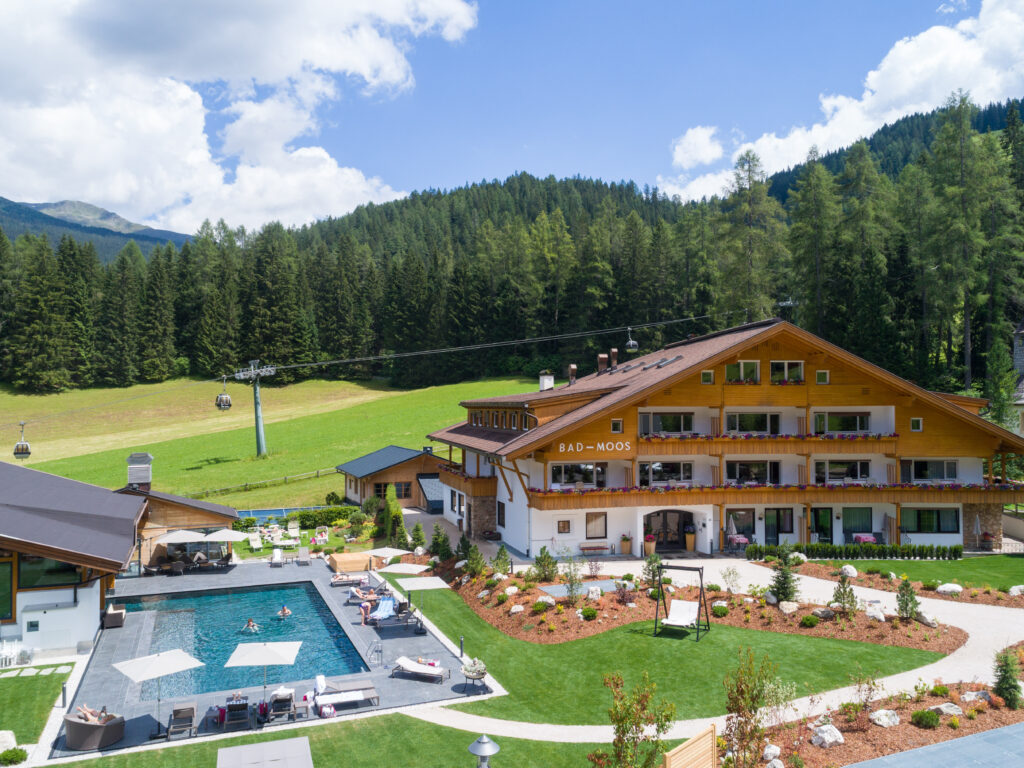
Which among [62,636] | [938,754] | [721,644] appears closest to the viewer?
[938,754]

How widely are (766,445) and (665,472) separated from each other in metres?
4.97

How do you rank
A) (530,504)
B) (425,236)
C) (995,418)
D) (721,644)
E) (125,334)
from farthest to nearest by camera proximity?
(425,236)
(125,334)
(995,418)
(530,504)
(721,644)

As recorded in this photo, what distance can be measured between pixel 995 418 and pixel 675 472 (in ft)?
81.0

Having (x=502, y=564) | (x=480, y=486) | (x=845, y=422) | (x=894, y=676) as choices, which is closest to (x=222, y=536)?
(x=480, y=486)

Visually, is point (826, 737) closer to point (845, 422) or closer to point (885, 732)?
point (885, 732)

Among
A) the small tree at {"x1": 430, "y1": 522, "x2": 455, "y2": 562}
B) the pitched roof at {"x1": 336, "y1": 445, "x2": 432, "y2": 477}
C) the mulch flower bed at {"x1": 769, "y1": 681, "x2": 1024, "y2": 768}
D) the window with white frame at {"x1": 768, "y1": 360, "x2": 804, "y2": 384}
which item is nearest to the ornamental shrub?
the mulch flower bed at {"x1": 769, "y1": 681, "x2": 1024, "y2": 768}

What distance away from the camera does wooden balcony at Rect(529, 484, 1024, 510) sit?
3234cm

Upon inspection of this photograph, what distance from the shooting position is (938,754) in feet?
43.4

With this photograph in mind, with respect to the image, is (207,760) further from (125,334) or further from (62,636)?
(125,334)

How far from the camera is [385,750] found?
1548 cm

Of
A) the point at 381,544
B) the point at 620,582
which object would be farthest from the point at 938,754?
the point at 381,544

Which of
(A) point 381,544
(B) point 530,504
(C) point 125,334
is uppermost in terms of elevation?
(C) point 125,334

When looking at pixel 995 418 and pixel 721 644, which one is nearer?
pixel 721 644

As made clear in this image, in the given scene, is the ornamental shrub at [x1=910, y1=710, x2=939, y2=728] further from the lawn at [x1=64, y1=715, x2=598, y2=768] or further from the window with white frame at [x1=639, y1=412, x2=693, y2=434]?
the window with white frame at [x1=639, y1=412, x2=693, y2=434]
